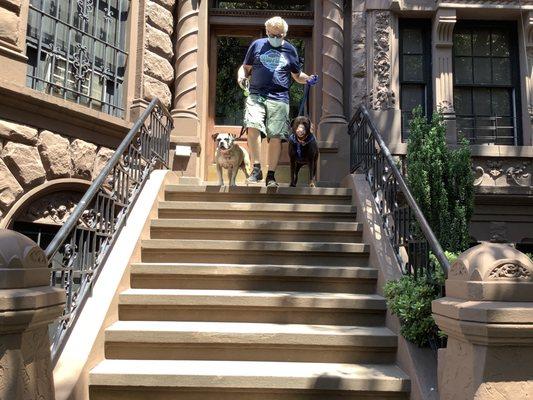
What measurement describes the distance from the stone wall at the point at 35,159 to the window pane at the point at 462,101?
6160 millimetres

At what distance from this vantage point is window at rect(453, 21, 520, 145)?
8.59m

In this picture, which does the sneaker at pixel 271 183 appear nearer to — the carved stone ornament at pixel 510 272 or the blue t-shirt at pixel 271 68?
the blue t-shirt at pixel 271 68

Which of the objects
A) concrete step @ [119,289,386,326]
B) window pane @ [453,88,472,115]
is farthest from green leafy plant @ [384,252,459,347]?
window pane @ [453,88,472,115]

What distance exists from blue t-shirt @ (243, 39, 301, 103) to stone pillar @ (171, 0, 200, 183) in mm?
2330

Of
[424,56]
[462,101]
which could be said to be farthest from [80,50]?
[462,101]

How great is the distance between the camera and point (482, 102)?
873 centimetres

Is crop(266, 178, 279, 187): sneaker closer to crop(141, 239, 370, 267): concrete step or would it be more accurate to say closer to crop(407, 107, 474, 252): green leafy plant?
crop(141, 239, 370, 267): concrete step

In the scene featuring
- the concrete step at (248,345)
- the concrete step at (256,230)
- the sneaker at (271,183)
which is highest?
the sneaker at (271,183)

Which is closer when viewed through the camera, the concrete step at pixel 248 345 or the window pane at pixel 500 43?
the concrete step at pixel 248 345

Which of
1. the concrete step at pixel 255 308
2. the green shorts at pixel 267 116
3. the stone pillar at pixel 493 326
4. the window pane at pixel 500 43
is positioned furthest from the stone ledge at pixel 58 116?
the window pane at pixel 500 43

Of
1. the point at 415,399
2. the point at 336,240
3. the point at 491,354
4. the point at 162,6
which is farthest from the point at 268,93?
the point at 491,354

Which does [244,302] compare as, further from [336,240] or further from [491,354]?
[491,354]

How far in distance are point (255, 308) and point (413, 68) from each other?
6.31 m

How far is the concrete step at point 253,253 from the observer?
16.0ft
